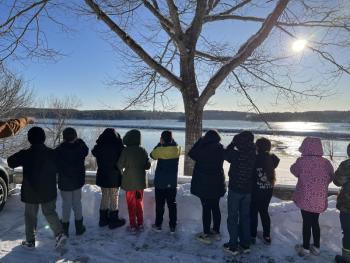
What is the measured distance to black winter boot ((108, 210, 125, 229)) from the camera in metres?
5.24

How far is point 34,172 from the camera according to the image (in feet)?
14.5

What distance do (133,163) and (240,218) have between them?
1695 millimetres

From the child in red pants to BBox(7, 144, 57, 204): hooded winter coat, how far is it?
106cm

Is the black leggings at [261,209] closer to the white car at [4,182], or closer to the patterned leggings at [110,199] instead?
the patterned leggings at [110,199]

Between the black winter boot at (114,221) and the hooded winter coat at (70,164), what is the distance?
764mm

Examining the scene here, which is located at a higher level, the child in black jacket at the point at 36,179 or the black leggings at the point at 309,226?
the child in black jacket at the point at 36,179

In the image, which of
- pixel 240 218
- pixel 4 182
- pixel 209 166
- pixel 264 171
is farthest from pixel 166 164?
pixel 4 182

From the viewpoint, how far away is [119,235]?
503 cm

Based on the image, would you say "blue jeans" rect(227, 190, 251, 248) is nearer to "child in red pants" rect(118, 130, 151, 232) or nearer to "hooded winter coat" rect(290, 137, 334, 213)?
"hooded winter coat" rect(290, 137, 334, 213)

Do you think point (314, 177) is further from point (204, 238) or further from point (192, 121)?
point (192, 121)

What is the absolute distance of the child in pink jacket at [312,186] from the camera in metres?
4.44

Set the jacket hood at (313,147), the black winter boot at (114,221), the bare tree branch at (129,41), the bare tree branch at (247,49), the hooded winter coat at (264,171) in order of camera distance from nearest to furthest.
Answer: the jacket hood at (313,147), the hooded winter coat at (264,171), the black winter boot at (114,221), the bare tree branch at (247,49), the bare tree branch at (129,41)

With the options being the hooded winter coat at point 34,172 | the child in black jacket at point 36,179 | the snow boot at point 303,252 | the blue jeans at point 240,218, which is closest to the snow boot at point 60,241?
the child in black jacket at point 36,179

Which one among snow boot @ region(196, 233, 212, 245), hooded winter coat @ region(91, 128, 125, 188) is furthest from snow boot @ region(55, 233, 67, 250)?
snow boot @ region(196, 233, 212, 245)
